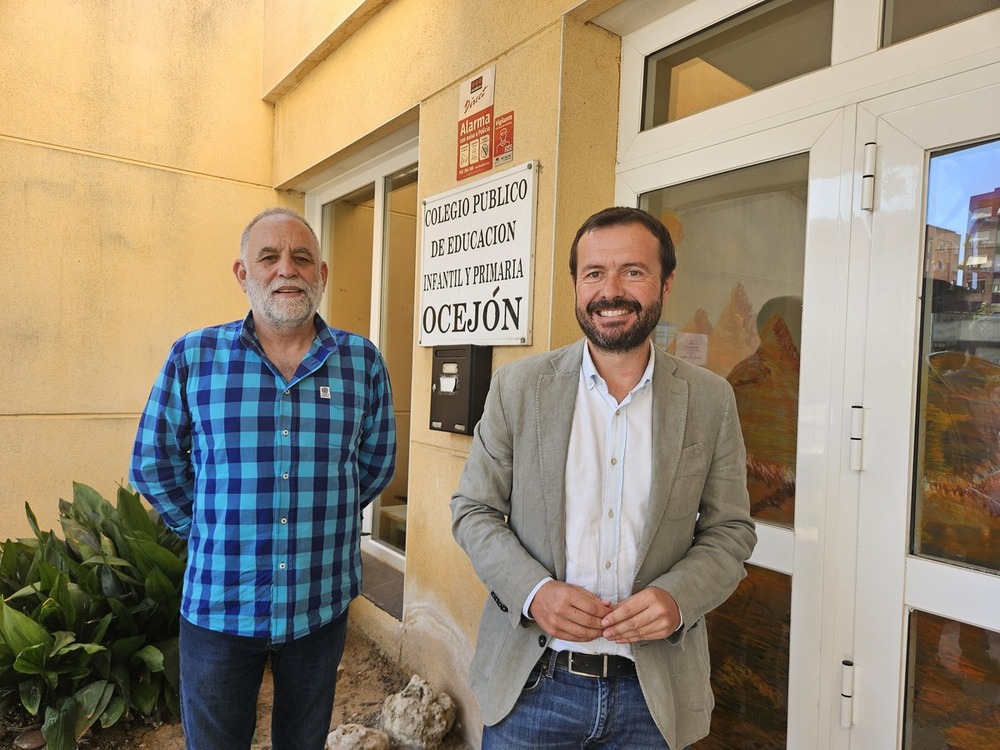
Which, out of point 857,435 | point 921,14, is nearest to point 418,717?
point 857,435

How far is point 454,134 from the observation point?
288 cm

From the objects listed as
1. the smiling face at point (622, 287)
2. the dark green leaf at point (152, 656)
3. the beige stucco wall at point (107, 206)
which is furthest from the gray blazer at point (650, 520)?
the beige stucco wall at point (107, 206)

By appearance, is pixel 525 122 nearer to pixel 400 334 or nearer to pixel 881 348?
pixel 881 348

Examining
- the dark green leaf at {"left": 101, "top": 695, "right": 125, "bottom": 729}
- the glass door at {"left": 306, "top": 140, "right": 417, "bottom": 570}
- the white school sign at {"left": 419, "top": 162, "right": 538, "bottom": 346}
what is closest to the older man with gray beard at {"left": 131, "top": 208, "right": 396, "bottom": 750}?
the white school sign at {"left": 419, "top": 162, "right": 538, "bottom": 346}

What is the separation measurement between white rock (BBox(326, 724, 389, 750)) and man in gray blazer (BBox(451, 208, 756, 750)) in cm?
134

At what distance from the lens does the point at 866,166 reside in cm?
173

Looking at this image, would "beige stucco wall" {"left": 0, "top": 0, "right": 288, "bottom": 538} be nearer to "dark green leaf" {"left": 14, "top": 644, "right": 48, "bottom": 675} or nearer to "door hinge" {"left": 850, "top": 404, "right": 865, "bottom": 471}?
"dark green leaf" {"left": 14, "top": 644, "right": 48, "bottom": 675}

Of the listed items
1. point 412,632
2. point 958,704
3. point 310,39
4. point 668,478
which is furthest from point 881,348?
point 310,39

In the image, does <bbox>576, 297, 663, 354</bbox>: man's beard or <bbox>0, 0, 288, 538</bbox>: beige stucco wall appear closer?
<bbox>576, 297, 663, 354</bbox>: man's beard

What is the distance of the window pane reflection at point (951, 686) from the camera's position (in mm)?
1567

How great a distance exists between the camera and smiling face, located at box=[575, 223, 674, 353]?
54.9 inches

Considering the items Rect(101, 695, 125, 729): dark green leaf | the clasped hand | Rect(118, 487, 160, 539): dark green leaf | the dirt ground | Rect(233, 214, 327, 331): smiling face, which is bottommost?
the dirt ground

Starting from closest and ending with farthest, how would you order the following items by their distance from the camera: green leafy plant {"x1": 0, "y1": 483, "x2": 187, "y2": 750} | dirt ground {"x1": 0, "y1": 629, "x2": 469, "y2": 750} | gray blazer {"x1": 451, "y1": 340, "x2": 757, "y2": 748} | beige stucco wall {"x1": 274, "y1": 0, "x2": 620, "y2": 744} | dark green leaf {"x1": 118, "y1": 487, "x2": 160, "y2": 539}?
gray blazer {"x1": 451, "y1": 340, "x2": 757, "y2": 748} < beige stucco wall {"x1": 274, "y1": 0, "x2": 620, "y2": 744} < green leafy plant {"x1": 0, "y1": 483, "x2": 187, "y2": 750} < dirt ground {"x1": 0, "y1": 629, "x2": 469, "y2": 750} < dark green leaf {"x1": 118, "y1": 487, "x2": 160, "y2": 539}

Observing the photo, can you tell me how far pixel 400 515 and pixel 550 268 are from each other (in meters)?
2.17
